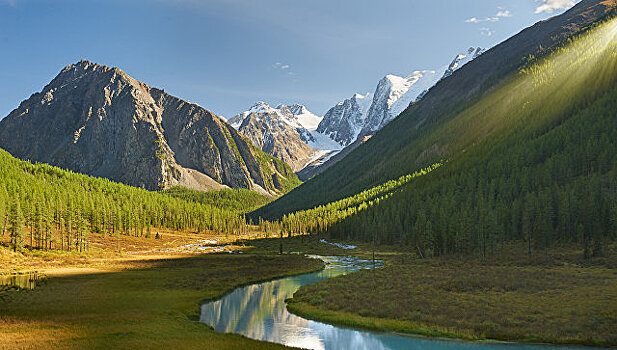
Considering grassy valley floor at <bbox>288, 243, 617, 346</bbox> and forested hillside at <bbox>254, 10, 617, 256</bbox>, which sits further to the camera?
forested hillside at <bbox>254, 10, 617, 256</bbox>

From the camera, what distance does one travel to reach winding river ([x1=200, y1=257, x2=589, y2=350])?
116 ft

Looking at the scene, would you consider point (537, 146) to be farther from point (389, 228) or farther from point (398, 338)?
point (398, 338)

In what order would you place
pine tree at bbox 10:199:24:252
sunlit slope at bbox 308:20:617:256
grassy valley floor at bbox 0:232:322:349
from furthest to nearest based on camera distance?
1. sunlit slope at bbox 308:20:617:256
2. pine tree at bbox 10:199:24:252
3. grassy valley floor at bbox 0:232:322:349

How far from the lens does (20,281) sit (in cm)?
6788

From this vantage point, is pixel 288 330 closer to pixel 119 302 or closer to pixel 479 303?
pixel 479 303

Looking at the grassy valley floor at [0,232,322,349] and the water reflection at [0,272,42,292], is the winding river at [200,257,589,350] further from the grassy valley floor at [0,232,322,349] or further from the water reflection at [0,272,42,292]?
the water reflection at [0,272,42,292]

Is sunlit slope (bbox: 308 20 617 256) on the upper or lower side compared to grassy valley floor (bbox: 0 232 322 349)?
Answer: upper

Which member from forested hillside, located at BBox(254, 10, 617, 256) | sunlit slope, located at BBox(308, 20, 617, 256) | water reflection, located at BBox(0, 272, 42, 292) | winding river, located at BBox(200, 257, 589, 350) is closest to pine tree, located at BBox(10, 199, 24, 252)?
water reflection, located at BBox(0, 272, 42, 292)

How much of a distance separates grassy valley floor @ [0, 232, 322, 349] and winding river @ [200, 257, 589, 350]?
3035 mm

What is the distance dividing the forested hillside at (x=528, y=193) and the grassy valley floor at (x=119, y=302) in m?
52.8

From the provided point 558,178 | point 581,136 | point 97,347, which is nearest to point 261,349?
point 97,347

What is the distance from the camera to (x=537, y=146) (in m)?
169

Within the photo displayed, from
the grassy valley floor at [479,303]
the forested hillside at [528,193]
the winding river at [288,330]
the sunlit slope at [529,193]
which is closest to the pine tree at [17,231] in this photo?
the winding river at [288,330]

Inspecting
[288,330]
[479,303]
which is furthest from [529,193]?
[288,330]
